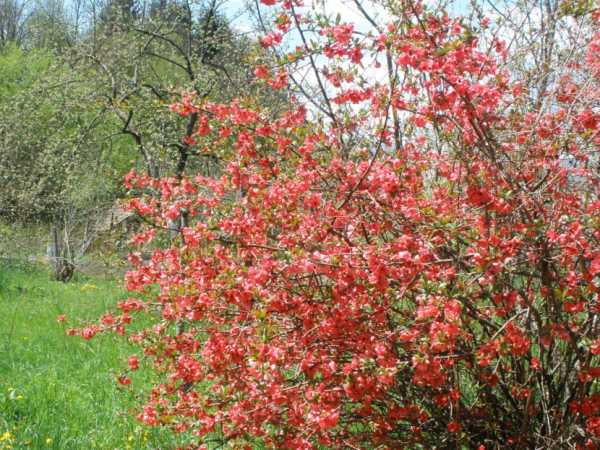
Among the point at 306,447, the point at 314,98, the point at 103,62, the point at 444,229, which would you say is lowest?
the point at 306,447

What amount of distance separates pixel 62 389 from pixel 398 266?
3752mm

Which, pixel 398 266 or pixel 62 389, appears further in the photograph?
pixel 62 389

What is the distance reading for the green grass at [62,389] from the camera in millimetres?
4613

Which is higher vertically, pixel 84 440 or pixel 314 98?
pixel 314 98

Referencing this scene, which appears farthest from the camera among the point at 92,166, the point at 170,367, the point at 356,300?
the point at 92,166

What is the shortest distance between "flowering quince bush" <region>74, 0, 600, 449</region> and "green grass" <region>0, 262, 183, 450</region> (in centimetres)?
104

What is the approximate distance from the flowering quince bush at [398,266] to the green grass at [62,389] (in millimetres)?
1035

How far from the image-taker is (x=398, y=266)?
2.88 metres

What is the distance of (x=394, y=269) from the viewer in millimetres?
2826

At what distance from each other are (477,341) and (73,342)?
17.4 ft

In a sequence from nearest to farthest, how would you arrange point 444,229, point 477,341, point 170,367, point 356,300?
point 444,229
point 356,300
point 477,341
point 170,367

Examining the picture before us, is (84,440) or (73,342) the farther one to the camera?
(73,342)

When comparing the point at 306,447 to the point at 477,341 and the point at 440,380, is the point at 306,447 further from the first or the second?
the point at 477,341

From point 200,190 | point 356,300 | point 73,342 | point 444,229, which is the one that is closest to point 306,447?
point 356,300
